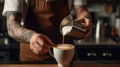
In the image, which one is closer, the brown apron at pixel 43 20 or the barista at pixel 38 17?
the barista at pixel 38 17

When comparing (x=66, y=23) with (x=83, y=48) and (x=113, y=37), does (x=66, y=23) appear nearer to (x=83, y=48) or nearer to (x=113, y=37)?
(x=83, y=48)

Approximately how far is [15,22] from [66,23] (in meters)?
0.24

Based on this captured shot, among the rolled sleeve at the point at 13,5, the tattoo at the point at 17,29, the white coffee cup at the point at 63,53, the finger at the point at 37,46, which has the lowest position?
the white coffee cup at the point at 63,53

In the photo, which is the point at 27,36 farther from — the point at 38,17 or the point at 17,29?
the point at 38,17

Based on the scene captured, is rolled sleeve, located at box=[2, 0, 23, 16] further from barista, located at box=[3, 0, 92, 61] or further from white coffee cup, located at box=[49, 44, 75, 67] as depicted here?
white coffee cup, located at box=[49, 44, 75, 67]

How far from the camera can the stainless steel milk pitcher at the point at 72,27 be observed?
1064 millimetres

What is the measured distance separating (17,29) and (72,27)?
0.26m

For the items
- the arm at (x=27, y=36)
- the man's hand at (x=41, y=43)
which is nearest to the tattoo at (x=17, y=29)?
the arm at (x=27, y=36)

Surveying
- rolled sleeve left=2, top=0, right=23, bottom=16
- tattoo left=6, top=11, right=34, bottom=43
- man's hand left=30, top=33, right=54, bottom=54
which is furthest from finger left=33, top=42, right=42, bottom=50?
rolled sleeve left=2, top=0, right=23, bottom=16

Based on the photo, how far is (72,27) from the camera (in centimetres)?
106

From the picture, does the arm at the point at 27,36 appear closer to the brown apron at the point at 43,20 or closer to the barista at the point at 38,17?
the barista at the point at 38,17

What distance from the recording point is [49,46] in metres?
0.96

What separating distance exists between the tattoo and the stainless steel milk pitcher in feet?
0.50

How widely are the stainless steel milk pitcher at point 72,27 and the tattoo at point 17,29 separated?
0.15 metres
